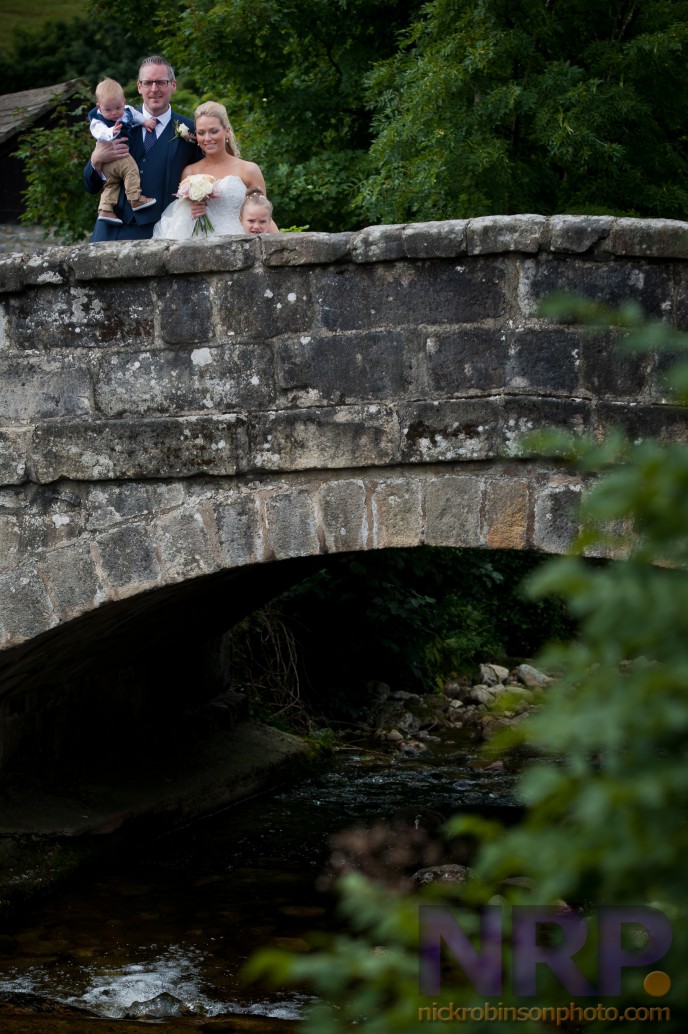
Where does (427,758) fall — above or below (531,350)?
below

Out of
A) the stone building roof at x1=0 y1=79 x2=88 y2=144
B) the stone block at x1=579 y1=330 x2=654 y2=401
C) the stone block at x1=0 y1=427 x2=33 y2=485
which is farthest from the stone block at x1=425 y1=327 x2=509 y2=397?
the stone building roof at x1=0 y1=79 x2=88 y2=144

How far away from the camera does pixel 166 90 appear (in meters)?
5.32

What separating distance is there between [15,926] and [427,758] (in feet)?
11.8

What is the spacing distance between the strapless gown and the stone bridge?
27.2 inches

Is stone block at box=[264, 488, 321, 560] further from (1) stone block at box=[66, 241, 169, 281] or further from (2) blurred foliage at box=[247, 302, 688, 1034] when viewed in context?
(2) blurred foliage at box=[247, 302, 688, 1034]

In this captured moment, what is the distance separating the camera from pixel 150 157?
5223mm

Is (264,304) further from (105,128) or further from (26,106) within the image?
(26,106)

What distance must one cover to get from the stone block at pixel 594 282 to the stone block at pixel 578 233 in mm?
46

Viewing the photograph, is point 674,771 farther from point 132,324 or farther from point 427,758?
point 427,758

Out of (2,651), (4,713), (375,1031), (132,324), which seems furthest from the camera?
(4,713)

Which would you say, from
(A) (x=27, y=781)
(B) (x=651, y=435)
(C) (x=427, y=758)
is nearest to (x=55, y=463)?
(B) (x=651, y=435)

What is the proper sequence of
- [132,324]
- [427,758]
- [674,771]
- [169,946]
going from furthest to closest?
1. [427,758]
2. [169,946]
3. [132,324]
4. [674,771]

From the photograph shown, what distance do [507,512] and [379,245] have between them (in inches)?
37.3

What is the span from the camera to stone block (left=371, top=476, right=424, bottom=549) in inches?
165
